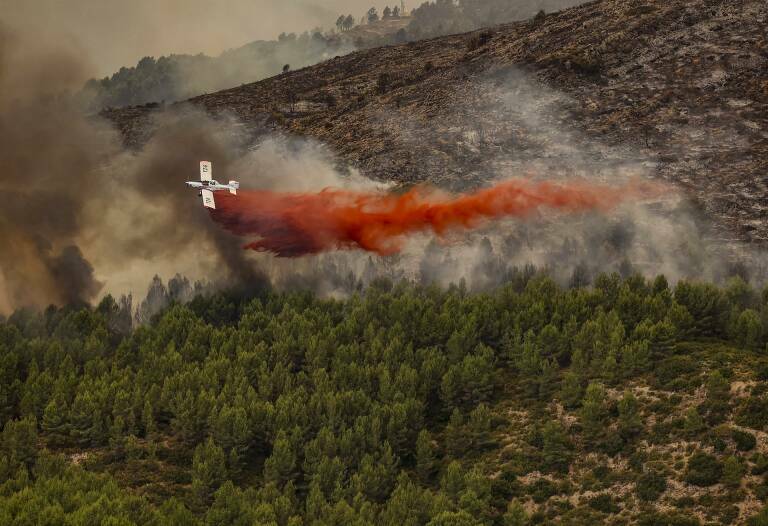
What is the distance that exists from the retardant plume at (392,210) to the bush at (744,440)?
57218 mm

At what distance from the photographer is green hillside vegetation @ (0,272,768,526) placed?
8050 cm

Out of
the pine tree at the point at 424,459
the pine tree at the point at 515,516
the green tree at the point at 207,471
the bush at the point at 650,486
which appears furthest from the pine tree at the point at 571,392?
the green tree at the point at 207,471

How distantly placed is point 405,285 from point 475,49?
66.9m

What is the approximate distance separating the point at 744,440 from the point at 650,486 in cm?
944

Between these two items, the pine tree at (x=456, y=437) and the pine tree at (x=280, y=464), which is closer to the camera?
the pine tree at (x=280, y=464)

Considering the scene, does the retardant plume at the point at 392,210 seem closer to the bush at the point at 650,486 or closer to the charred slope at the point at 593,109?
the charred slope at the point at 593,109

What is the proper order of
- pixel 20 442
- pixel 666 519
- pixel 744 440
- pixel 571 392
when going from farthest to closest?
pixel 571 392 < pixel 20 442 < pixel 744 440 < pixel 666 519

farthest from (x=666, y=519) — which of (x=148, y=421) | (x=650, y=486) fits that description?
(x=148, y=421)

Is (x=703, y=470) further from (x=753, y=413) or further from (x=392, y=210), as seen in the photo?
(x=392, y=210)

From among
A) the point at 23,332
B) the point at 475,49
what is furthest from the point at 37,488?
the point at 475,49

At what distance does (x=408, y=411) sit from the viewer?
98250mm

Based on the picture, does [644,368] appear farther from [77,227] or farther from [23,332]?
[77,227]

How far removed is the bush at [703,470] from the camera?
79000mm

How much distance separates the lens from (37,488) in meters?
83.9
